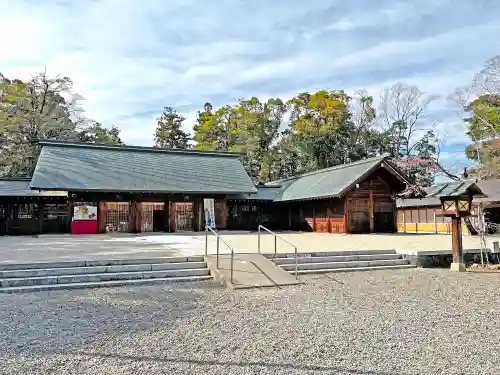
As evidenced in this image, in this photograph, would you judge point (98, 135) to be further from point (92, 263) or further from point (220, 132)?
point (92, 263)

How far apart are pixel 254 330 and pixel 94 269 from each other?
180 inches

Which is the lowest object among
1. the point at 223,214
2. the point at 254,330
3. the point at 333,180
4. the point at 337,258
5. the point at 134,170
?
the point at 254,330

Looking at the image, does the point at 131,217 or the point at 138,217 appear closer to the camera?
the point at 131,217

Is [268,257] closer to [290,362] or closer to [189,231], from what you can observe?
[290,362]

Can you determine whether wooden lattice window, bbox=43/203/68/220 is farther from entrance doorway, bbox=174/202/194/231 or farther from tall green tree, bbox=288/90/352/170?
tall green tree, bbox=288/90/352/170

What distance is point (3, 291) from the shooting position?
7.05m

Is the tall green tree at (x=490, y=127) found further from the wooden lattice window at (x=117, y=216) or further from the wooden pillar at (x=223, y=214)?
the wooden lattice window at (x=117, y=216)

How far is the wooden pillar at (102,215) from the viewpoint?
765 inches

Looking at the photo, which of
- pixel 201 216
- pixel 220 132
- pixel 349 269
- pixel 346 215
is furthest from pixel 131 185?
pixel 220 132

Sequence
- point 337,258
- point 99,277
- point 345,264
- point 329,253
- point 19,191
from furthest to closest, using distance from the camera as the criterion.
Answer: point 19,191 → point 329,253 → point 337,258 → point 345,264 → point 99,277

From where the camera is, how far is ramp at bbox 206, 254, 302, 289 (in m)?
7.62

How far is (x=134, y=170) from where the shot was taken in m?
21.7

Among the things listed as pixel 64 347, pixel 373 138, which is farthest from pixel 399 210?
pixel 64 347

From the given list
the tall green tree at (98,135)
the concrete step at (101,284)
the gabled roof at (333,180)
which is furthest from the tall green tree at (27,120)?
the concrete step at (101,284)
